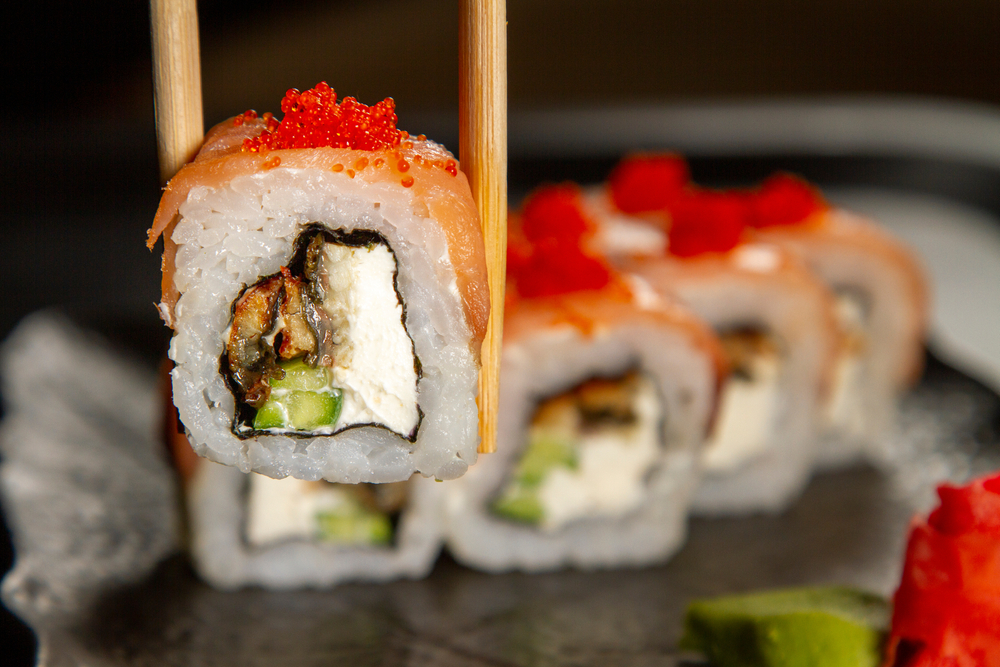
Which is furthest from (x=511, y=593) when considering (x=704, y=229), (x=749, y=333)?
(x=704, y=229)

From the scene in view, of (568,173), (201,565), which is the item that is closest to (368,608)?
(201,565)

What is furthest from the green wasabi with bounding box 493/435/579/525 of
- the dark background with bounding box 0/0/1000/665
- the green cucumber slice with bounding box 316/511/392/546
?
the dark background with bounding box 0/0/1000/665

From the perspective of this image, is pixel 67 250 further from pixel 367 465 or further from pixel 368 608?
pixel 367 465

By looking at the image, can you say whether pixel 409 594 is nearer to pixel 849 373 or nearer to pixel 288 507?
pixel 288 507

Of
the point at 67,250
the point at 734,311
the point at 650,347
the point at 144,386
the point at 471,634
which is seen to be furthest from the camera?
the point at 67,250

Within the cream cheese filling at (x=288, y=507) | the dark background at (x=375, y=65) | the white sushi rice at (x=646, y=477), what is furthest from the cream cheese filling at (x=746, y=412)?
the dark background at (x=375, y=65)

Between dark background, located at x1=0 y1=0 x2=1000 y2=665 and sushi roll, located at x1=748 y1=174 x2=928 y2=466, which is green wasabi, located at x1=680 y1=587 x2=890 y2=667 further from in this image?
dark background, located at x1=0 y1=0 x2=1000 y2=665
